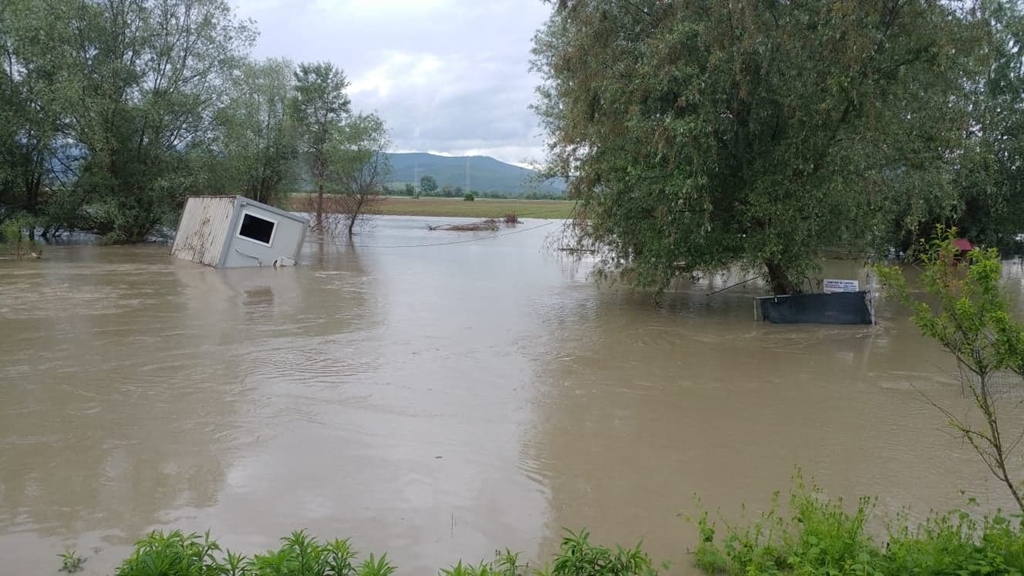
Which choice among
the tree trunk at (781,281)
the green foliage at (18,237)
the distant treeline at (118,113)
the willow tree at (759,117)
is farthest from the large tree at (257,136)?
the tree trunk at (781,281)

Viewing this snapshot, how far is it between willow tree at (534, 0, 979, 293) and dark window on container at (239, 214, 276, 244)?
1234 centimetres

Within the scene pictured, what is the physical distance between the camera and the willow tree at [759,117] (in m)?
11.4

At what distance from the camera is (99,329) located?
457 inches

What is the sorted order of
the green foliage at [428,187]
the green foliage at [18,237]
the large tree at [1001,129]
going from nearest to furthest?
the large tree at [1001,129] < the green foliage at [18,237] < the green foliage at [428,187]

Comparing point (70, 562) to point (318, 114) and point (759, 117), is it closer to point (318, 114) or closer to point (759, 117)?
point (759, 117)

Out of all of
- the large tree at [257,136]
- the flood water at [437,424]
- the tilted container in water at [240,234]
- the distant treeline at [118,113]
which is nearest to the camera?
the flood water at [437,424]

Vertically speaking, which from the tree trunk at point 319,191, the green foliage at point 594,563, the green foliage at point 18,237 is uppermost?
the tree trunk at point 319,191

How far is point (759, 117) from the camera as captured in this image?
12.2 metres

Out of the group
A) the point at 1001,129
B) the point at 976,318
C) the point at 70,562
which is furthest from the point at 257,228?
the point at 1001,129

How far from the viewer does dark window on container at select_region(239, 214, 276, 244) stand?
22.0 metres

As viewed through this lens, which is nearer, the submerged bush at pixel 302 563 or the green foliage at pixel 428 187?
the submerged bush at pixel 302 563

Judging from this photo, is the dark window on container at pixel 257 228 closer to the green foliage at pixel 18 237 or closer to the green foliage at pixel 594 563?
the green foliage at pixel 18 237

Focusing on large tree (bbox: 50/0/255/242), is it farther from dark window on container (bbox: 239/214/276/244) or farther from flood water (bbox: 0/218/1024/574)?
flood water (bbox: 0/218/1024/574)

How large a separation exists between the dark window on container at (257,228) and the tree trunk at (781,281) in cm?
1532
